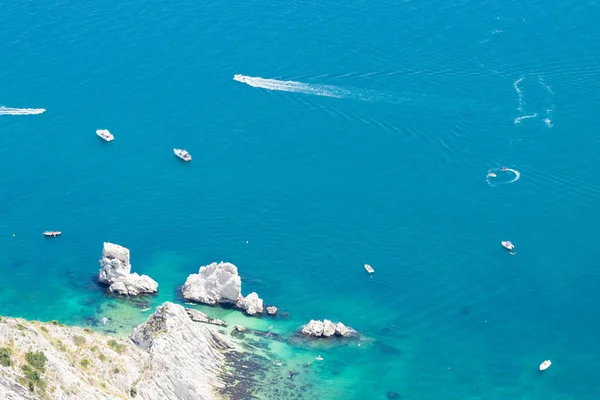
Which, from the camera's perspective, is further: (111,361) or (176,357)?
(176,357)

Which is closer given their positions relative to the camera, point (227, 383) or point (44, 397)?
point (44, 397)

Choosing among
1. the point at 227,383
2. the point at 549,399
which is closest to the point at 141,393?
the point at 227,383

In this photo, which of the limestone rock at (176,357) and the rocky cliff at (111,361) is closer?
the rocky cliff at (111,361)

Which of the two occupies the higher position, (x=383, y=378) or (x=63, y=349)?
(x=63, y=349)

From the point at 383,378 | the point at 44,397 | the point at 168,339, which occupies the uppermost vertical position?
the point at 44,397

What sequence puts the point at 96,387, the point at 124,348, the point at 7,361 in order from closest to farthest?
the point at 7,361 → the point at 96,387 → the point at 124,348

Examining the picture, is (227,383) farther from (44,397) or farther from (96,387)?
(44,397)

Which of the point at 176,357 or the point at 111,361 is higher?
the point at 111,361

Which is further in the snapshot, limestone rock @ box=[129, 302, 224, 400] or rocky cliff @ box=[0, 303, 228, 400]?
limestone rock @ box=[129, 302, 224, 400]
